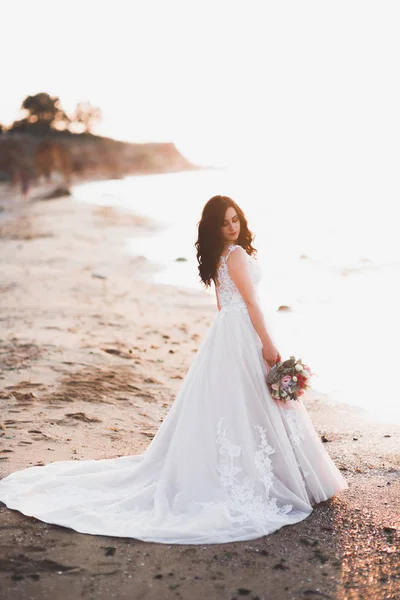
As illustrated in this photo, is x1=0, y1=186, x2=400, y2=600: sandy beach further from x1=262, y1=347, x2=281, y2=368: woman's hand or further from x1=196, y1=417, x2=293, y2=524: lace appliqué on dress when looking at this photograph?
x1=262, y1=347, x2=281, y2=368: woman's hand

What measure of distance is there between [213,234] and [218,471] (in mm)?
1621

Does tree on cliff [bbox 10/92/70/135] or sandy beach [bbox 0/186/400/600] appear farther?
tree on cliff [bbox 10/92/70/135]

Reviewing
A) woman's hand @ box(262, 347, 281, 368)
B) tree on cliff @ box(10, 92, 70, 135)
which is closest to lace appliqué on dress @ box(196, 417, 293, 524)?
woman's hand @ box(262, 347, 281, 368)

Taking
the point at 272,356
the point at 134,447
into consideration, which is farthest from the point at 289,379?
the point at 134,447

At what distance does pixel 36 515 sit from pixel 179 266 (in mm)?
13671

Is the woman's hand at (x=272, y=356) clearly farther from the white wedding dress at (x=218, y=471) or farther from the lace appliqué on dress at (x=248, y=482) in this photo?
the lace appliqué on dress at (x=248, y=482)

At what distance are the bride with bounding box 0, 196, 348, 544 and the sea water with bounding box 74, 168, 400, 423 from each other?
1.03ft

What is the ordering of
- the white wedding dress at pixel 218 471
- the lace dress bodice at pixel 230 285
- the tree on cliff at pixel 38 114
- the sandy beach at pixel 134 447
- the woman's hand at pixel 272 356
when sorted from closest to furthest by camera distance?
1. the sandy beach at pixel 134 447
2. the white wedding dress at pixel 218 471
3. the woman's hand at pixel 272 356
4. the lace dress bodice at pixel 230 285
5. the tree on cliff at pixel 38 114

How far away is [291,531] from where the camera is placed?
13.8ft

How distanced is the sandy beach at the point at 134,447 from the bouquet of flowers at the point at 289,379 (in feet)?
2.71

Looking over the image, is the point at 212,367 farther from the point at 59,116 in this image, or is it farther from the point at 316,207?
the point at 59,116

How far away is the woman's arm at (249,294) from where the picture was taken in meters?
4.55

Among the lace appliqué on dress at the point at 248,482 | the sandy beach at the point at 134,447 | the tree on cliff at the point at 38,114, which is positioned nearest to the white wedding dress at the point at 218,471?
the lace appliqué on dress at the point at 248,482

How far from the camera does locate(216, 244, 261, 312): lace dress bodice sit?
184 inches
